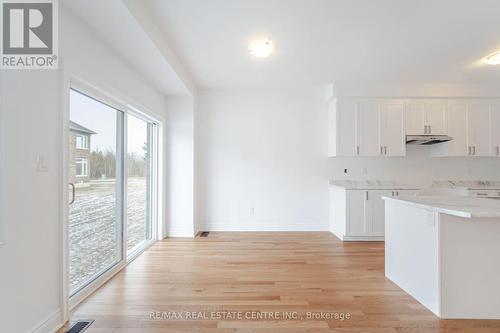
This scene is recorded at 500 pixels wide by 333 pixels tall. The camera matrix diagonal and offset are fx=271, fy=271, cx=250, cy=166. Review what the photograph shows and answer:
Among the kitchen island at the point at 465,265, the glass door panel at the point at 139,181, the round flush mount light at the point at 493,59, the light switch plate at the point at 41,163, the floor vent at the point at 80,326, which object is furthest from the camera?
the glass door panel at the point at 139,181

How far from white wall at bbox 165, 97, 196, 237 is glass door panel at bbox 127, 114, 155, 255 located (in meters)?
0.34

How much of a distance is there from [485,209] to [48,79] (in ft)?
10.8

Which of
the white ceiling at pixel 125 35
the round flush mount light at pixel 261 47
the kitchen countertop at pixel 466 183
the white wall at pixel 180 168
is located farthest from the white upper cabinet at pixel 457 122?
the white ceiling at pixel 125 35

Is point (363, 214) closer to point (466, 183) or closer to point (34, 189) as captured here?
point (466, 183)

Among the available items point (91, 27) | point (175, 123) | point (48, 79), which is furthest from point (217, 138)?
point (48, 79)

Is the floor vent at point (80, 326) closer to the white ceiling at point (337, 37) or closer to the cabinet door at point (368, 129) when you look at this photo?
the white ceiling at point (337, 37)

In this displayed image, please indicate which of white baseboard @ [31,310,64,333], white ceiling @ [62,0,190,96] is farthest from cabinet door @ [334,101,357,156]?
white baseboard @ [31,310,64,333]

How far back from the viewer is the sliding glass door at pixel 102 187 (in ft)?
8.10

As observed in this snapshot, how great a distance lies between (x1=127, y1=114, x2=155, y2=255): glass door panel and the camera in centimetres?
367

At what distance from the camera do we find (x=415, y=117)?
15.3 ft

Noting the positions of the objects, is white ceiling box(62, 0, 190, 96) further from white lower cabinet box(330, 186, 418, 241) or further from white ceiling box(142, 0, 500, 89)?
white lower cabinet box(330, 186, 418, 241)

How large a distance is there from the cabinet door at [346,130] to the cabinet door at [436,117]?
Result: 4.23 feet

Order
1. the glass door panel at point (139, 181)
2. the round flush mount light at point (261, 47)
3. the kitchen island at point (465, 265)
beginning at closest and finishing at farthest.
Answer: the kitchen island at point (465, 265) → the round flush mount light at point (261, 47) → the glass door panel at point (139, 181)

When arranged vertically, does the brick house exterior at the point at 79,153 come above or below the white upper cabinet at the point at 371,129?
below
